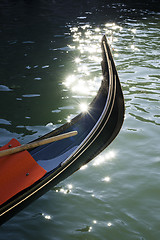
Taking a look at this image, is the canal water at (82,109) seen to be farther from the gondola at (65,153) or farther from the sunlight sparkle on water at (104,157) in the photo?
the gondola at (65,153)

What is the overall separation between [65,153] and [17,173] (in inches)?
31.4

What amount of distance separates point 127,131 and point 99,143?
1663mm

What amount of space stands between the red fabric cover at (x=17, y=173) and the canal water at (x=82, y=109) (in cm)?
47

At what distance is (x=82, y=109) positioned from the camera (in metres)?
6.54

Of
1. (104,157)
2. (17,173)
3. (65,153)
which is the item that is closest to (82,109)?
(104,157)

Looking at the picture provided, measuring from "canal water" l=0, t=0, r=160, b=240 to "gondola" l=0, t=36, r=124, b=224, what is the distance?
1.48 ft

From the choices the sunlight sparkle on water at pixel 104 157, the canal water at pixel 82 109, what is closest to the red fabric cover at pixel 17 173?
the canal water at pixel 82 109

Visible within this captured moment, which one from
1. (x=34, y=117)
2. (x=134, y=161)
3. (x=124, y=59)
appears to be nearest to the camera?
(x=134, y=161)

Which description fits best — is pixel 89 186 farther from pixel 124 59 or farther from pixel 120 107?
pixel 124 59

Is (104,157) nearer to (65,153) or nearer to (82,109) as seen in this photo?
(65,153)

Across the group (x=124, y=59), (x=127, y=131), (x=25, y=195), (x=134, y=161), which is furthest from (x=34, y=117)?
(x=124, y=59)

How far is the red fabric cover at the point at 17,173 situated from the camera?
353 cm

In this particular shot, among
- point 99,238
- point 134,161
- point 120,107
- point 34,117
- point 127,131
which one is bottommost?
point 99,238

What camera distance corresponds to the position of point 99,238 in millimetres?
3461
